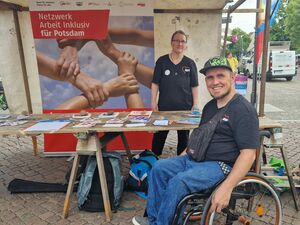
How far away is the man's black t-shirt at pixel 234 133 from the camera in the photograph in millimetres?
2004

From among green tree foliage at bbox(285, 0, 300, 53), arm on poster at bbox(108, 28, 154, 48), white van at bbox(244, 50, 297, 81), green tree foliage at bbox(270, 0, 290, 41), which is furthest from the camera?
green tree foliage at bbox(270, 0, 290, 41)

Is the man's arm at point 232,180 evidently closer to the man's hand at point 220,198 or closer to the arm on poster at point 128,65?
the man's hand at point 220,198

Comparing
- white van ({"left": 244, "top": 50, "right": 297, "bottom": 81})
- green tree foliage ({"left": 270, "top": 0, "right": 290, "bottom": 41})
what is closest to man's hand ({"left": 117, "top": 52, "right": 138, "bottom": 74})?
white van ({"left": 244, "top": 50, "right": 297, "bottom": 81})

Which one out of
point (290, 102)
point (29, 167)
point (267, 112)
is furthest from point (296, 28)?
point (29, 167)

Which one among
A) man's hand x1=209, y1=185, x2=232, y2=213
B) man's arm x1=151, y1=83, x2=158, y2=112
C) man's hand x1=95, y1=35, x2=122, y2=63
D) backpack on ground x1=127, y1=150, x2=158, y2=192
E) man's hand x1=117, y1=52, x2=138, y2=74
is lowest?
backpack on ground x1=127, y1=150, x2=158, y2=192

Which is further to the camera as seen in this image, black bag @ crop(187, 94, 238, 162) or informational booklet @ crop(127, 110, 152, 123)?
informational booklet @ crop(127, 110, 152, 123)

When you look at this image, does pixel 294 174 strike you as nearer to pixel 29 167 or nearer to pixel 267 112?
pixel 29 167

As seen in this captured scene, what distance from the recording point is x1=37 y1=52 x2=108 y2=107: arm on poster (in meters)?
4.36

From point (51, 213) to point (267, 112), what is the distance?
654 cm

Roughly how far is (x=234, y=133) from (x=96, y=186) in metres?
1.56

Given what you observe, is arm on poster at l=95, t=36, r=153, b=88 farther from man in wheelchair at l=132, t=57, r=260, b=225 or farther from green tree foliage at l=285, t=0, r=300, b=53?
green tree foliage at l=285, t=0, r=300, b=53

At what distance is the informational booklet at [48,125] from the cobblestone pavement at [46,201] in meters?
0.86

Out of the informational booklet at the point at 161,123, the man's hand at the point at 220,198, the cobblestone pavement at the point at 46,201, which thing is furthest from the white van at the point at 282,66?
the man's hand at the point at 220,198

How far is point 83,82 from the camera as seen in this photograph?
4.45 m
